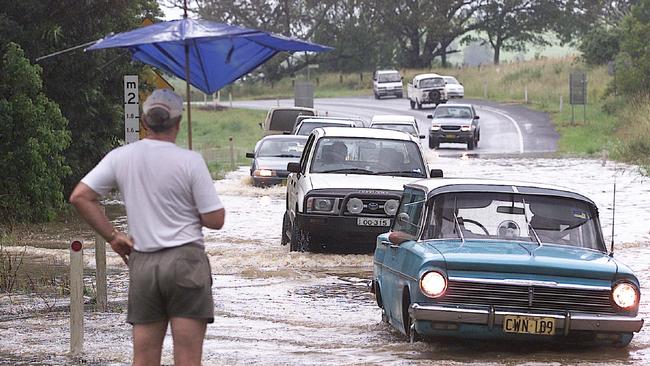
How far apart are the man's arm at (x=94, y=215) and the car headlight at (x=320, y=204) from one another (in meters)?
10.2

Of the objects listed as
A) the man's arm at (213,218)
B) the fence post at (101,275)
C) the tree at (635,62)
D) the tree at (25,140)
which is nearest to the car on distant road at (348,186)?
the fence post at (101,275)

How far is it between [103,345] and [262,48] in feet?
9.36

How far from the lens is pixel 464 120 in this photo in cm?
4984

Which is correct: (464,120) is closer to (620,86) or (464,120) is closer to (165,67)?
(620,86)

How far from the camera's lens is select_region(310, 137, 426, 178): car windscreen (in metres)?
18.4

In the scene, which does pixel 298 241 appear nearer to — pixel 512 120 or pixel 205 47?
pixel 205 47

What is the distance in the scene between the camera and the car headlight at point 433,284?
10086 mm

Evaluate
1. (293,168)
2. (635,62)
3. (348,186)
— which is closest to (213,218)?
(348,186)

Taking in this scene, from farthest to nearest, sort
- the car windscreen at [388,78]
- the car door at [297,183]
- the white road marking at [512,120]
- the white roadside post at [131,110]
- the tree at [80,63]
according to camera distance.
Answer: the car windscreen at [388,78] < the white road marking at [512,120] < the tree at [80,63] < the car door at [297,183] < the white roadside post at [131,110]

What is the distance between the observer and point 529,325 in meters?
9.91

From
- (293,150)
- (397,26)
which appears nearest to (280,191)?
(293,150)

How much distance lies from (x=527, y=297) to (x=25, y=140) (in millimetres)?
13846

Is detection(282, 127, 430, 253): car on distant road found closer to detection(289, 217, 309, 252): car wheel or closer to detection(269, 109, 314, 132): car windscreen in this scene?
detection(289, 217, 309, 252): car wheel

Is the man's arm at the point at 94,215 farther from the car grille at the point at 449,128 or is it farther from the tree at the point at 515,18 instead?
the tree at the point at 515,18
